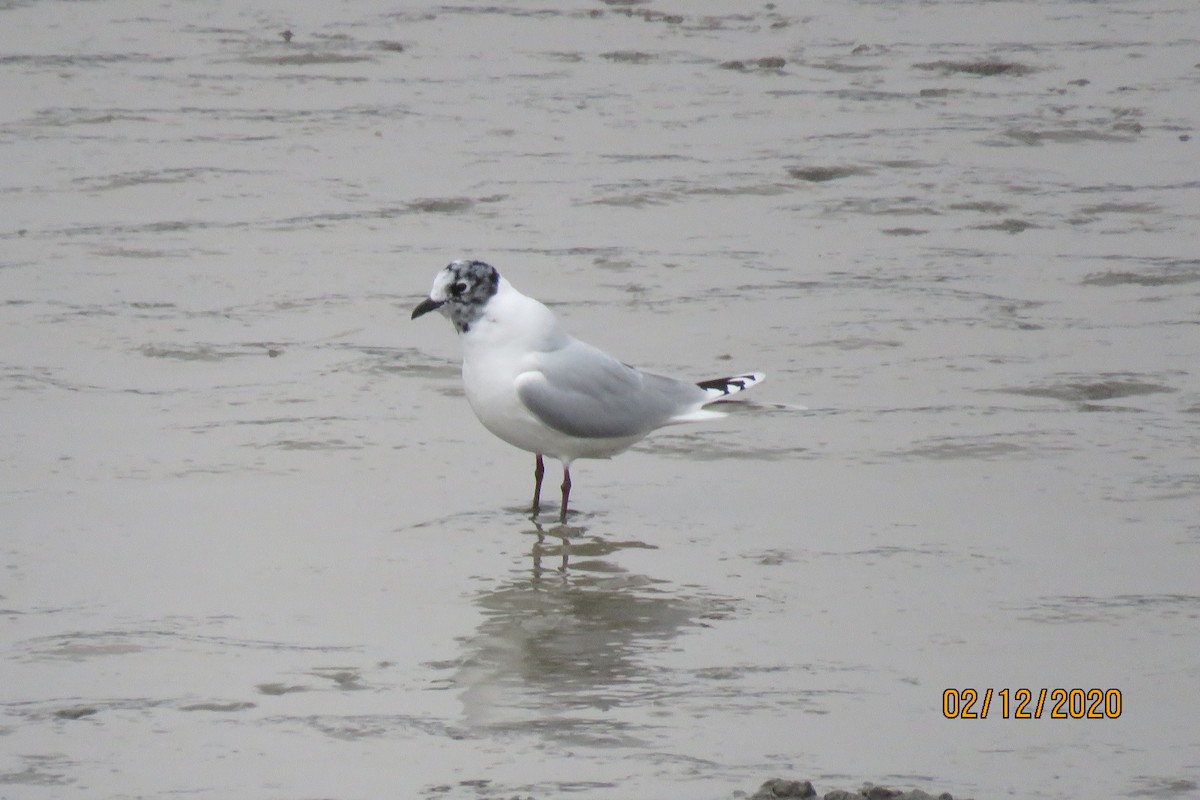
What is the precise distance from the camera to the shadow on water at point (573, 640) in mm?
4629

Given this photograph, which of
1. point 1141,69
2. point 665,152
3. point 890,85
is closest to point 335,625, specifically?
point 665,152

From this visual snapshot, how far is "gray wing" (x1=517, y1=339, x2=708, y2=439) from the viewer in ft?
20.2

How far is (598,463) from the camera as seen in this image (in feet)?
22.9

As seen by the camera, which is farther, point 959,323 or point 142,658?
point 959,323

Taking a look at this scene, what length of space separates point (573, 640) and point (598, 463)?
1.83m

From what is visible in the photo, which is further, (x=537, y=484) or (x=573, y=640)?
(x=537, y=484)

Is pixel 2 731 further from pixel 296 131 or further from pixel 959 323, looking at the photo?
pixel 296 131

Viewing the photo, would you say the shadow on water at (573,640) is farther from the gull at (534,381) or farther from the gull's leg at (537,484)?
the gull at (534,381)

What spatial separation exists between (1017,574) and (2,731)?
9.06 feet

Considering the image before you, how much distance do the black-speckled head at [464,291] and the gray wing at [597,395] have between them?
0.25m

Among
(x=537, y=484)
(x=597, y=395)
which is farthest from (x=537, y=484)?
(x=597, y=395)

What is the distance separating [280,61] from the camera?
12.4m

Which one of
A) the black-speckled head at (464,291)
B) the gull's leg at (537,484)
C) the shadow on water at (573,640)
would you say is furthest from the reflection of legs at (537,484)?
the black-speckled head at (464,291)

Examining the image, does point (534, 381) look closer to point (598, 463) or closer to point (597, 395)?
point (597, 395)
